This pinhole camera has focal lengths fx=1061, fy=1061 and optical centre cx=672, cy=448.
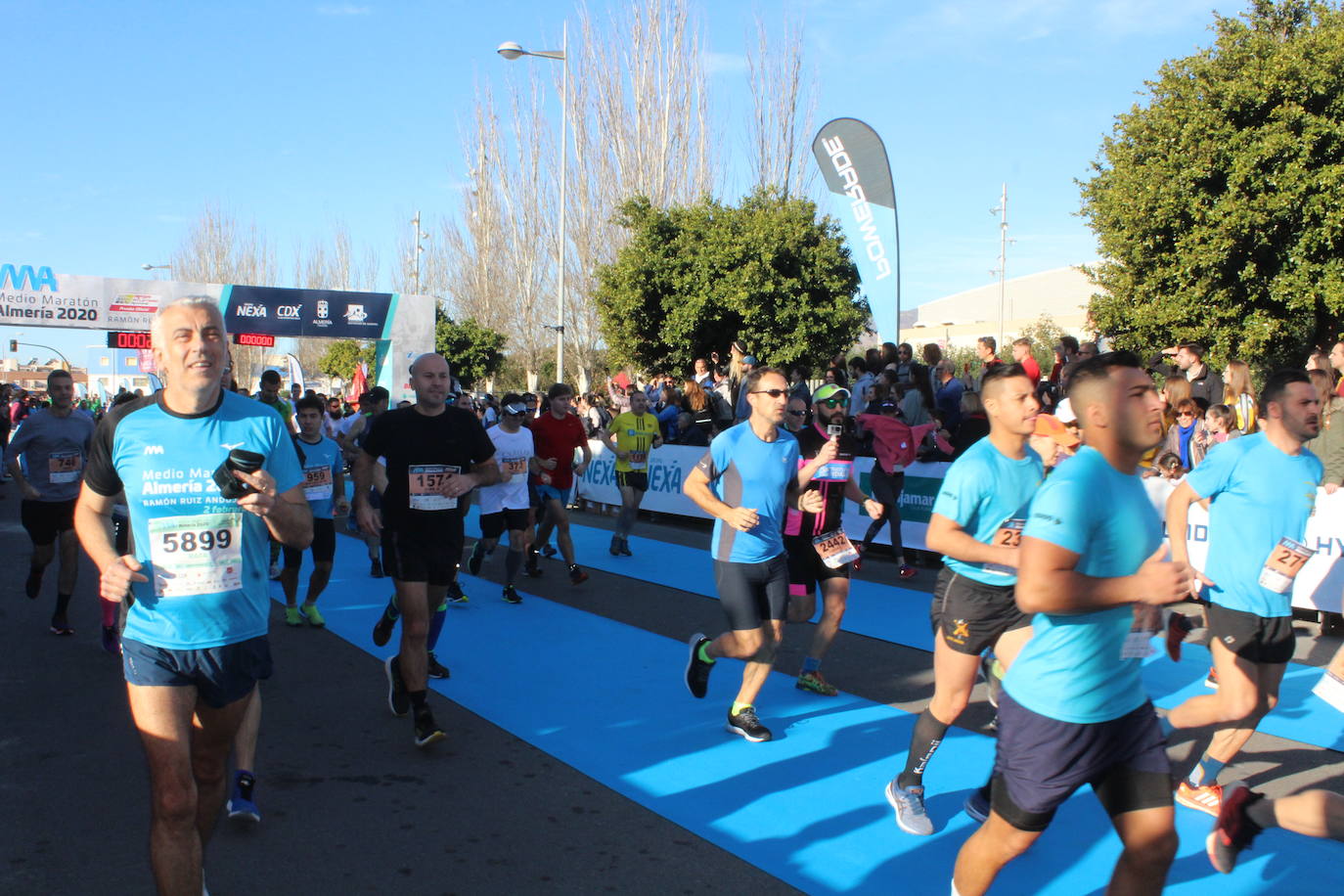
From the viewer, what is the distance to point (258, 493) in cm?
305

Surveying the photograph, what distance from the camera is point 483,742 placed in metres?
5.51

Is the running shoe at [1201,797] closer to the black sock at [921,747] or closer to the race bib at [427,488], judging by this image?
the black sock at [921,747]

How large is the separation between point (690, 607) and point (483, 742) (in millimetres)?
3860

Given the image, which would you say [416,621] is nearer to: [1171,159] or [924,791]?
[924,791]

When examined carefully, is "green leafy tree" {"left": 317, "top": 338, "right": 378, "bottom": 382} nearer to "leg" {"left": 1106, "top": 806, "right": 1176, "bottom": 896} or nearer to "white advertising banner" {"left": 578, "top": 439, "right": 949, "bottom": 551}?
"white advertising banner" {"left": 578, "top": 439, "right": 949, "bottom": 551}

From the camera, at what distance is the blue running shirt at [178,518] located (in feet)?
10.2

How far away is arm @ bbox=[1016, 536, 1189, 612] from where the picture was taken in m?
2.76

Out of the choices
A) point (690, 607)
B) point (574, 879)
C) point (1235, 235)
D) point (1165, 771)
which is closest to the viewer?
point (1165, 771)

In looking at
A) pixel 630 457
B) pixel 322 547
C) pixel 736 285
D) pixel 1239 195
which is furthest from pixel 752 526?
pixel 736 285

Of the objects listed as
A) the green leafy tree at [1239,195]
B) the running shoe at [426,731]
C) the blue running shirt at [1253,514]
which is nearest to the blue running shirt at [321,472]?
the running shoe at [426,731]

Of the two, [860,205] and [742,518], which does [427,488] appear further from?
[860,205]

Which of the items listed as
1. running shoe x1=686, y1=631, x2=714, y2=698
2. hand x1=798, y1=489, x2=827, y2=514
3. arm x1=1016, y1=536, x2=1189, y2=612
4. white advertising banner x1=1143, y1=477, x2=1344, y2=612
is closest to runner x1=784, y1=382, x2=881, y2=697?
hand x1=798, y1=489, x2=827, y2=514

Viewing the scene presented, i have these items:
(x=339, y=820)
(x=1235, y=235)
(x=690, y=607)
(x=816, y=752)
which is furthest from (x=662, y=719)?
(x=1235, y=235)

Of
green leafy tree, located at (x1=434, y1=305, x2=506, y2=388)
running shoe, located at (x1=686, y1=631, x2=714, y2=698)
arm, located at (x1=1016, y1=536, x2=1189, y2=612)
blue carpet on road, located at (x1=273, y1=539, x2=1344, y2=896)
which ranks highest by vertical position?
green leafy tree, located at (x1=434, y1=305, x2=506, y2=388)
